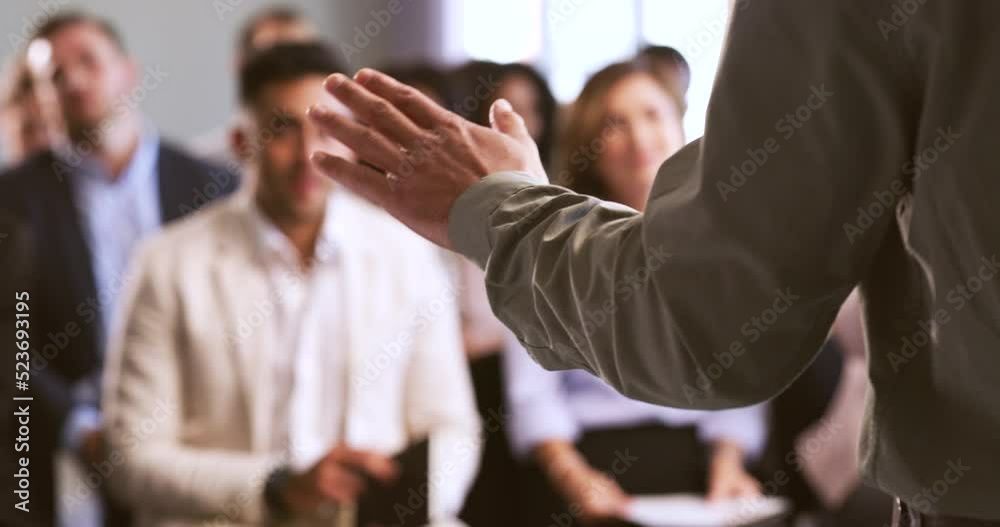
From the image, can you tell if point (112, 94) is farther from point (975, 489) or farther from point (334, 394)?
point (975, 489)

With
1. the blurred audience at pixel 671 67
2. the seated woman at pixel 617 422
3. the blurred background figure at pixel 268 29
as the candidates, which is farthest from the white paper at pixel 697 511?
the blurred background figure at pixel 268 29

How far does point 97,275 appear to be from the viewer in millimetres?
2529

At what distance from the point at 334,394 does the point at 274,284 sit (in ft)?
0.73

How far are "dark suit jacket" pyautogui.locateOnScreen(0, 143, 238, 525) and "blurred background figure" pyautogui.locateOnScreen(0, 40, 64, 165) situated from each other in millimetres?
141

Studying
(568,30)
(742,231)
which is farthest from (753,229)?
(568,30)

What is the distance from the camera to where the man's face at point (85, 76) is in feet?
8.86

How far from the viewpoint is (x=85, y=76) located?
2.74 m

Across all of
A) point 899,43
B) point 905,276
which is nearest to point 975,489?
point 905,276

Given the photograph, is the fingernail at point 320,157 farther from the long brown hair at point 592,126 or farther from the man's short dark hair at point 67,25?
the man's short dark hair at point 67,25

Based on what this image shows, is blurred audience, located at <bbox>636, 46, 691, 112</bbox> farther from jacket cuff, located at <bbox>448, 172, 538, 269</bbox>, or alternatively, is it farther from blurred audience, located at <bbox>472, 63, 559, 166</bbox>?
jacket cuff, located at <bbox>448, 172, 538, 269</bbox>

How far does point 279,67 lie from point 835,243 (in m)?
1.64

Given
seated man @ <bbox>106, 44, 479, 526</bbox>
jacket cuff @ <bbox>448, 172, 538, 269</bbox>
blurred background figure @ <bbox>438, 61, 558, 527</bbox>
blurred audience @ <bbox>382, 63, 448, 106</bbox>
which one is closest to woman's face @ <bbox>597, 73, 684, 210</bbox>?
blurred background figure @ <bbox>438, 61, 558, 527</bbox>

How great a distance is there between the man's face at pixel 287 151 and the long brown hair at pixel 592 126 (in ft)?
1.77

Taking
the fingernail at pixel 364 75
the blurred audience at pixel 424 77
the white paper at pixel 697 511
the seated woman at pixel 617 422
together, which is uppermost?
the fingernail at pixel 364 75
